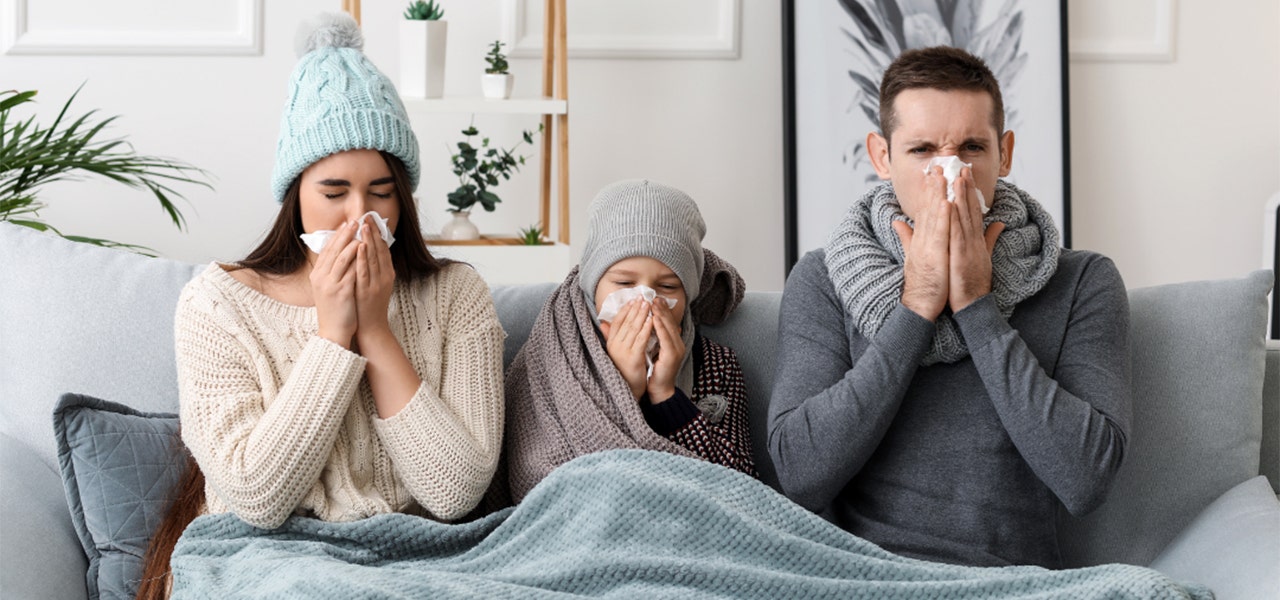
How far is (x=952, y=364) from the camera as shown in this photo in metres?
1.77

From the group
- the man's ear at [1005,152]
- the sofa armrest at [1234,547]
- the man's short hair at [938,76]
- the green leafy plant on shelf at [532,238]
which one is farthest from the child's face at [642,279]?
the green leafy plant on shelf at [532,238]

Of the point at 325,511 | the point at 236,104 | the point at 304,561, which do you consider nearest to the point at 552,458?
the point at 325,511

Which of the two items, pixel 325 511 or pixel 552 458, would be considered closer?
pixel 325 511

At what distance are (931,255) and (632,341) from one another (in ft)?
1.43

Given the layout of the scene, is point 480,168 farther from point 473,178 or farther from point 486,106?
point 486,106

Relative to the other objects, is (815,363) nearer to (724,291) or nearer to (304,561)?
(724,291)

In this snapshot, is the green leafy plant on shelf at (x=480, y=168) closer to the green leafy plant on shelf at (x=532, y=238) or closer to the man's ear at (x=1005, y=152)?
the green leafy plant on shelf at (x=532, y=238)

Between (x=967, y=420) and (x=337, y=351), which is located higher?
(x=337, y=351)

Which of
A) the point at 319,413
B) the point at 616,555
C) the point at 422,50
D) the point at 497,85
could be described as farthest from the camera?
the point at 497,85

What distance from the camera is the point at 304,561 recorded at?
1.42 m

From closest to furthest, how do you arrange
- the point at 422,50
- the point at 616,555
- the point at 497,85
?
the point at 616,555, the point at 422,50, the point at 497,85

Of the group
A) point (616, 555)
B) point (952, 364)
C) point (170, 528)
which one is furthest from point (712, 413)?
point (170, 528)

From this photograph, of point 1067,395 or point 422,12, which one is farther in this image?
point 422,12

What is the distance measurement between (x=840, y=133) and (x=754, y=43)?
315 mm
